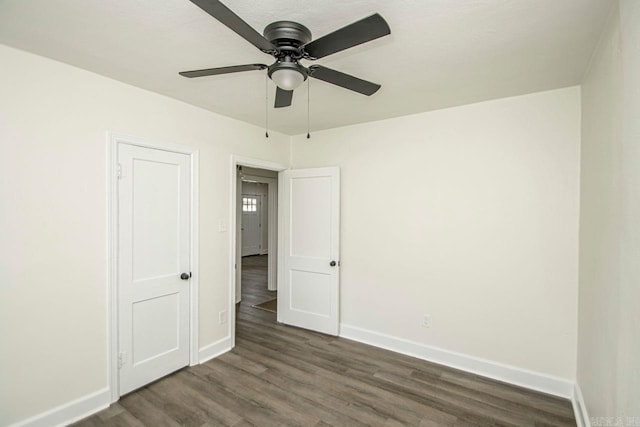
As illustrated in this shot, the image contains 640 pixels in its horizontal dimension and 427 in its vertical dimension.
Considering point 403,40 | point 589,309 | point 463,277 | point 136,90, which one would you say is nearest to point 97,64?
point 136,90

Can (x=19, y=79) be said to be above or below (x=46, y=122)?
above

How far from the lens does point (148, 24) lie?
1.67 m

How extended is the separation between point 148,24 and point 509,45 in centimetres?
218

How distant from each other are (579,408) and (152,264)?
3.65m

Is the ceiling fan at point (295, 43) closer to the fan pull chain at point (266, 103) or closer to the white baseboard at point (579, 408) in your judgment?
the fan pull chain at point (266, 103)

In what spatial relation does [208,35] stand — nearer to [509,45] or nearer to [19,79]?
[19,79]

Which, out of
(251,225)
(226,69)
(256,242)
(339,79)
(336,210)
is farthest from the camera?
(256,242)

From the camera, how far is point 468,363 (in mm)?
→ 2885

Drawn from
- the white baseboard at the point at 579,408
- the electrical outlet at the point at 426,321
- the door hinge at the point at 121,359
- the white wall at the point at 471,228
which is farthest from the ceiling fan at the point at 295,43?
the white baseboard at the point at 579,408

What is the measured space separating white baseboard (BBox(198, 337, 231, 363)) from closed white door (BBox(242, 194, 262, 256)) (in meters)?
6.77

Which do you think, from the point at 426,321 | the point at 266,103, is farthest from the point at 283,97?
the point at 426,321

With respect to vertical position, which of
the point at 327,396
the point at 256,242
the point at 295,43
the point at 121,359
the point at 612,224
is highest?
the point at 295,43

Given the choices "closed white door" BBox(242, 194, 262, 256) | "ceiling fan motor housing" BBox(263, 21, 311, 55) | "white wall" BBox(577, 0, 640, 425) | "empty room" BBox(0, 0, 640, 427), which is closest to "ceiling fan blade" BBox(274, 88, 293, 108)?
"empty room" BBox(0, 0, 640, 427)

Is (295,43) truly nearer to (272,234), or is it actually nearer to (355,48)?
(355,48)
